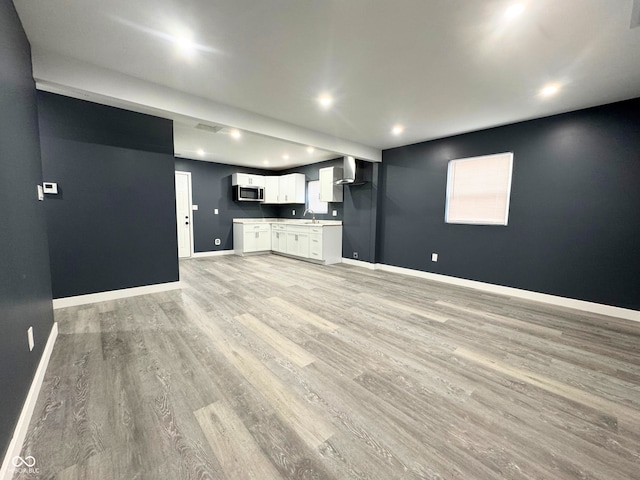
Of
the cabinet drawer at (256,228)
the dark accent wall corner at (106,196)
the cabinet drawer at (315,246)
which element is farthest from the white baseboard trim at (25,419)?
the cabinet drawer at (256,228)

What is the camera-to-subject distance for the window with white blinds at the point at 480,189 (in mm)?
3842

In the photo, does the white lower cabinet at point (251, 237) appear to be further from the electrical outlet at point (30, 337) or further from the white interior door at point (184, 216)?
the electrical outlet at point (30, 337)

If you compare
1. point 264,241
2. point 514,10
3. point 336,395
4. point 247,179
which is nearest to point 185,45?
point 514,10

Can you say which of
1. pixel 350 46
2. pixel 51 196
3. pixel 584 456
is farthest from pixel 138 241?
pixel 584 456

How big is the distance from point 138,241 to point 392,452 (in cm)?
369

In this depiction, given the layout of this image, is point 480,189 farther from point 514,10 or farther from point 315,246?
point 315,246

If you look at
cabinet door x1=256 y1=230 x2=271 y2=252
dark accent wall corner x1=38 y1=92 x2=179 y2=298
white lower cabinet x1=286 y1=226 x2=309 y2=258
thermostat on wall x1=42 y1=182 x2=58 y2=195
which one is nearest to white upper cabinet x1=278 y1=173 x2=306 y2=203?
white lower cabinet x1=286 y1=226 x2=309 y2=258

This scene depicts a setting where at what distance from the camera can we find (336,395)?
1.64 meters

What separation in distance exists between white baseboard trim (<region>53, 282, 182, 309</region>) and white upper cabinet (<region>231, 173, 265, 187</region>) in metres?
3.68

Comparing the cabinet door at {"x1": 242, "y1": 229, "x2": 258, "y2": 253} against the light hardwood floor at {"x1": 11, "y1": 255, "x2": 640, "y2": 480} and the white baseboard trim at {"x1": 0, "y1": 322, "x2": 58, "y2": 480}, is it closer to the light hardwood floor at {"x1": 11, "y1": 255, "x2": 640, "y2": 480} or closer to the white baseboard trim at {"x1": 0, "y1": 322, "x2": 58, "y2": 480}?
the light hardwood floor at {"x1": 11, "y1": 255, "x2": 640, "y2": 480}

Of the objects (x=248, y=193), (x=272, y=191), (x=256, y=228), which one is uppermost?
(x=272, y=191)

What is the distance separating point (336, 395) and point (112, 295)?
3246 mm

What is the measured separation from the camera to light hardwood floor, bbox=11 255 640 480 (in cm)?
120

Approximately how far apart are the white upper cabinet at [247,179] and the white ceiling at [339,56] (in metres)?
3.48
